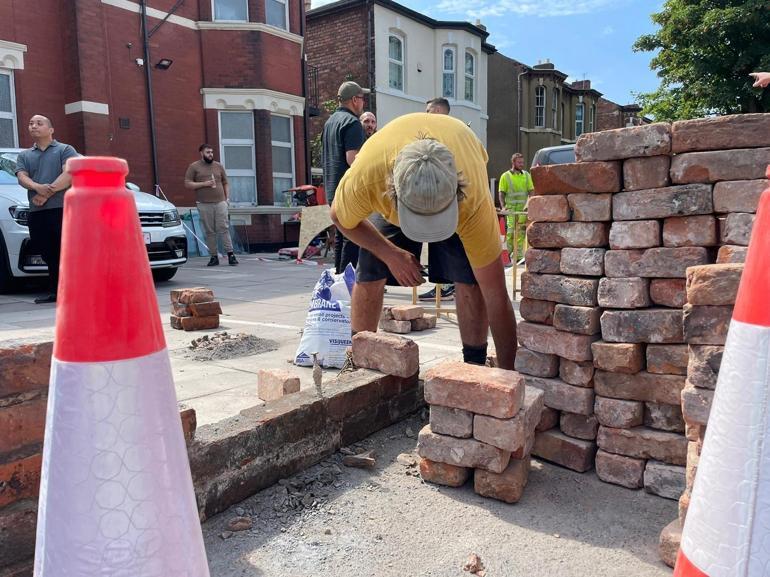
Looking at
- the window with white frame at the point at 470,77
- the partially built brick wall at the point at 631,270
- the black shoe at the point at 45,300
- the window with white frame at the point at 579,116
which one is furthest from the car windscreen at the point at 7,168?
the window with white frame at the point at 579,116

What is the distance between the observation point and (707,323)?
188cm

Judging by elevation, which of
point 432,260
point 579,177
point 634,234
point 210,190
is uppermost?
point 210,190

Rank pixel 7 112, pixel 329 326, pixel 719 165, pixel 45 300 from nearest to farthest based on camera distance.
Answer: pixel 719 165 → pixel 329 326 → pixel 45 300 → pixel 7 112

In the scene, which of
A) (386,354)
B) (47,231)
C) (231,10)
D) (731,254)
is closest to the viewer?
(731,254)

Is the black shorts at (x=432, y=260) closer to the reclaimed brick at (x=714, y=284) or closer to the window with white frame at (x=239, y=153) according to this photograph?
the reclaimed brick at (x=714, y=284)

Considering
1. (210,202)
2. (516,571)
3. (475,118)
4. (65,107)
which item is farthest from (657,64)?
(516,571)

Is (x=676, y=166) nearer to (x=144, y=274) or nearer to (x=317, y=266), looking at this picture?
(x=144, y=274)

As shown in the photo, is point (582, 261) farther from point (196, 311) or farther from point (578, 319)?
point (196, 311)

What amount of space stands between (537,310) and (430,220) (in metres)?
0.70

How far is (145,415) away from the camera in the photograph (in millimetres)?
1188

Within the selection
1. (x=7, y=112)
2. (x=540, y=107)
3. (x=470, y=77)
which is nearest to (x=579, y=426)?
(x=7, y=112)

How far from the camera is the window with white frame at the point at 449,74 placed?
73.8 feet

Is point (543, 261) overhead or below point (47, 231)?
below

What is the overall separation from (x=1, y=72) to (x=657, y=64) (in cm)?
1931
